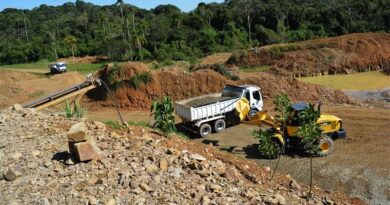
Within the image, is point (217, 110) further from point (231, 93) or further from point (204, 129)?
point (231, 93)

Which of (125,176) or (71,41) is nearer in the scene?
(125,176)

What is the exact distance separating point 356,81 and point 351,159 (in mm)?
28655

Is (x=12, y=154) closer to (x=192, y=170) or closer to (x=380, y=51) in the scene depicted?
(x=192, y=170)

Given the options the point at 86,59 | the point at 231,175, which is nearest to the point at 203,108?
the point at 231,175

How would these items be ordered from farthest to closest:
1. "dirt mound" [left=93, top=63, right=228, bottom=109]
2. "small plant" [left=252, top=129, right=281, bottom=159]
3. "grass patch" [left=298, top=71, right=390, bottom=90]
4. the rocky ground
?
"grass patch" [left=298, top=71, right=390, bottom=90] < "dirt mound" [left=93, top=63, right=228, bottom=109] < "small plant" [left=252, top=129, right=281, bottom=159] < the rocky ground

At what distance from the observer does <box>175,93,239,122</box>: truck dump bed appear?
23.4 m

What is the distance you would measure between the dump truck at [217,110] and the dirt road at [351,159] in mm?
539

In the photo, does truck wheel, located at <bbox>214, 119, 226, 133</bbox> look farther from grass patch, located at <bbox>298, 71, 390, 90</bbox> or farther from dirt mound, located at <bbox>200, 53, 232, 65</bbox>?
dirt mound, located at <bbox>200, 53, 232, 65</bbox>

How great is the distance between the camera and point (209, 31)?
7856 cm

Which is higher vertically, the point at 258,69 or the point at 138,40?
the point at 138,40

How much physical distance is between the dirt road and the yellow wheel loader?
47 centimetres

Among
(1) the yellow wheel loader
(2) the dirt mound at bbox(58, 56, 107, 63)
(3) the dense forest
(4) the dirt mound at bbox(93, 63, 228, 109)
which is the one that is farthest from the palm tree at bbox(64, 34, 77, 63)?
(1) the yellow wheel loader

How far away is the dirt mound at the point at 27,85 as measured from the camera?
4022cm

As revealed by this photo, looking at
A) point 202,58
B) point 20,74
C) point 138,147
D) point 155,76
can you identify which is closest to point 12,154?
point 138,147
